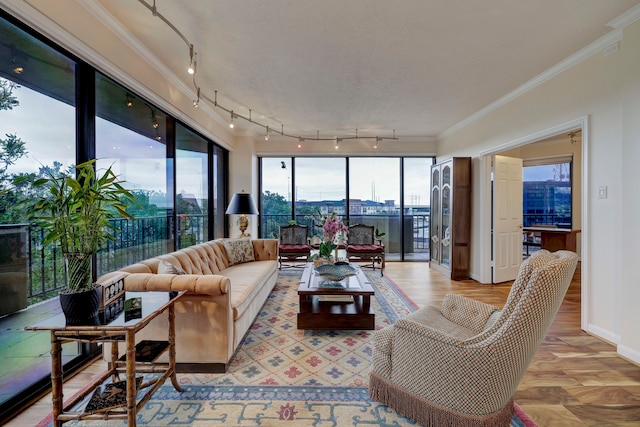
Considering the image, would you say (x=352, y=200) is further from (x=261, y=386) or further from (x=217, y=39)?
(x=261, y=386)

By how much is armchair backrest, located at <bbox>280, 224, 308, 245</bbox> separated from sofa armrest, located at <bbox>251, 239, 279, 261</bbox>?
→ 1362mm

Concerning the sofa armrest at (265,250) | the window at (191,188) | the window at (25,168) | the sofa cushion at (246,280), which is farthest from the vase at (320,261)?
the window at (25,168)

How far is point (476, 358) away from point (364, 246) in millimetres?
4023

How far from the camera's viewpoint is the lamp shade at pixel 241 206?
177 inches

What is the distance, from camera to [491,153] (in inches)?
172

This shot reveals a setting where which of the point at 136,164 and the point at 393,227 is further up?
the point at 136,164

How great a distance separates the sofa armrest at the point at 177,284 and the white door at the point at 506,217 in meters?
4.40

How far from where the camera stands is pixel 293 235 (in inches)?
225

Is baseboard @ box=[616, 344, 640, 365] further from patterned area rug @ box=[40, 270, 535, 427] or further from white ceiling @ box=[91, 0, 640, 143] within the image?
white ceiling @ box=[91, 0, 640, 143]

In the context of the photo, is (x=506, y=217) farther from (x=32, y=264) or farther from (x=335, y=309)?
(x=32, y=264)

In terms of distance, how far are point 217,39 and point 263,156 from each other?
12.0 feet

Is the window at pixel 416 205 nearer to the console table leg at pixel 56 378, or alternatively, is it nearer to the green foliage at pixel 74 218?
the green foliage at pixel 74 218

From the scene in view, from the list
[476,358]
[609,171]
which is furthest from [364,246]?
[476,358]

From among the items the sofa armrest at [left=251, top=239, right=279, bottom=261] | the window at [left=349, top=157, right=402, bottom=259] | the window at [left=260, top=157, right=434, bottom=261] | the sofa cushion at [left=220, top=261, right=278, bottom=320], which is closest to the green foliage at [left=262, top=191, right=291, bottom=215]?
the window at [left=260, top=157, right=434, bottom=261]
